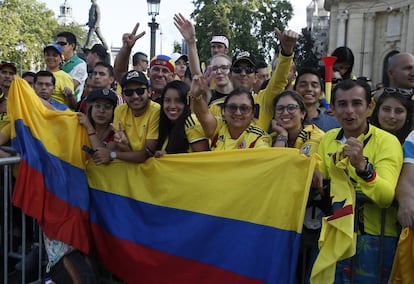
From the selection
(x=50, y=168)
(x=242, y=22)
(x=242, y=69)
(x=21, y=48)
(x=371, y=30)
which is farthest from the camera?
(x=21, y=48)

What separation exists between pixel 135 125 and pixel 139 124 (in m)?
0.04

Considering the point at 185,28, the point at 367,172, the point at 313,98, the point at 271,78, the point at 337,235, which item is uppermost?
the point at 185,28

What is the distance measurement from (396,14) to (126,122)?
35.7 meters

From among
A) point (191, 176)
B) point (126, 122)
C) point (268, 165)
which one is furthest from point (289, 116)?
point (126, 122)

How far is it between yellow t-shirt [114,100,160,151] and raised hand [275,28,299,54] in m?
1.34

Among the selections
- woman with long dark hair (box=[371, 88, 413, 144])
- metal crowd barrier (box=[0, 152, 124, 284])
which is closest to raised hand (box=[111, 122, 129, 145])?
metal crowd barrier (box=[0, 152, 124, 284])

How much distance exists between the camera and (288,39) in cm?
419

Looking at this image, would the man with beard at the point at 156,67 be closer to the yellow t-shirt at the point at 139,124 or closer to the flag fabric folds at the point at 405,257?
the yellow t-shirt at the point at 139,124

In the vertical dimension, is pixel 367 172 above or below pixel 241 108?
below

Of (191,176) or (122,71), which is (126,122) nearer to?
(191,176)

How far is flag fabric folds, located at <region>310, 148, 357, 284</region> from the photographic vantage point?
9.27 ft

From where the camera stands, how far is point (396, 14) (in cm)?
3503

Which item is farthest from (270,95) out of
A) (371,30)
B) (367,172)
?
(371,30)

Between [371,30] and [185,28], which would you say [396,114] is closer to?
[185,28]
